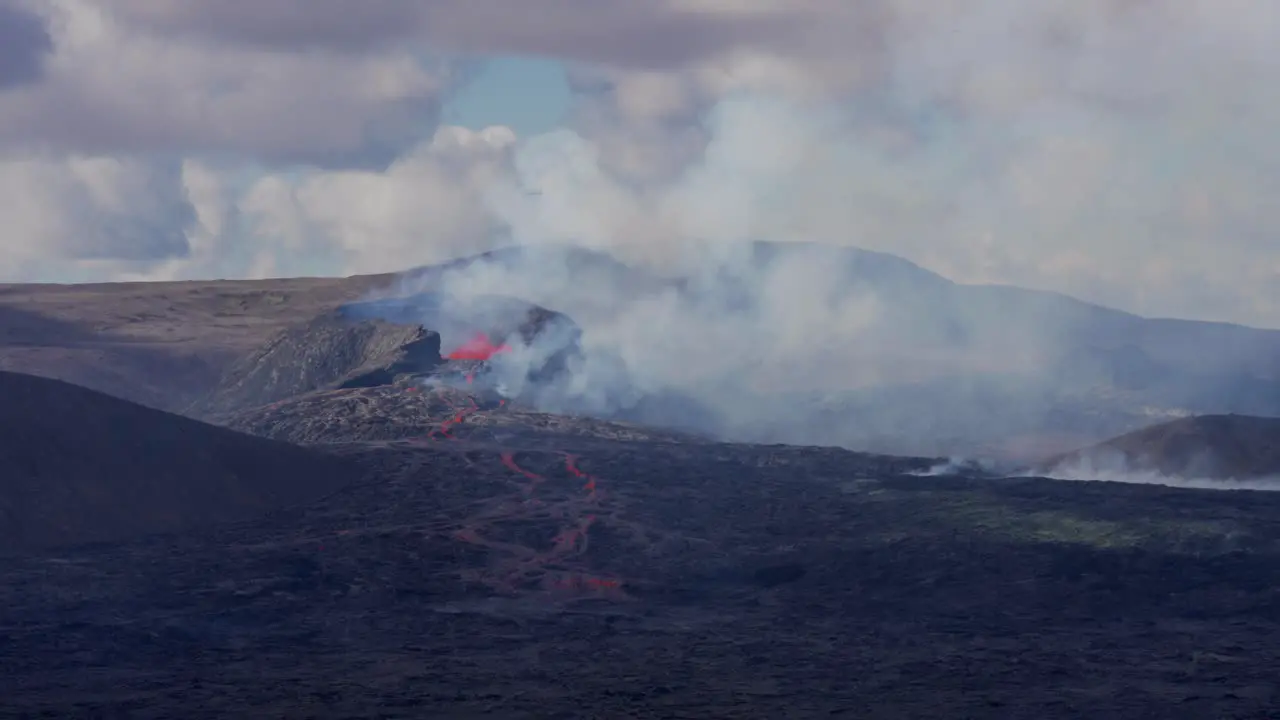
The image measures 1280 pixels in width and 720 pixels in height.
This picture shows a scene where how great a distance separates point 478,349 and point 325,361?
387 inches

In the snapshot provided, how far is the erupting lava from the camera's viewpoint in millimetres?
103500

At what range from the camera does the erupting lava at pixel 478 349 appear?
104 m

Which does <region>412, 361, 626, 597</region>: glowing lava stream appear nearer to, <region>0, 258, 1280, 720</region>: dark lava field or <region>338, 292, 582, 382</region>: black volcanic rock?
<region>0, 258, 1280, 720</region>: dark lava field

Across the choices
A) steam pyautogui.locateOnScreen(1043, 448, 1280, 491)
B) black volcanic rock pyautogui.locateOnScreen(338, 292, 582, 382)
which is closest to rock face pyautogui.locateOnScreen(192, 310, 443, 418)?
black volcanic rock pyautogui.locateOnScreen(338, 292, 582, 382)

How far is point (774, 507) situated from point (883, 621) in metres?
16.7

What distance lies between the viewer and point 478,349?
105 m

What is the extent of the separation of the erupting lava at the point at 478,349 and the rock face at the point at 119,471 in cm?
3726

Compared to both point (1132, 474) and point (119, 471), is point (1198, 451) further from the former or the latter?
point (119, 471)

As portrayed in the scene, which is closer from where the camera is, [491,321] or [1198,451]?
[1198,451]

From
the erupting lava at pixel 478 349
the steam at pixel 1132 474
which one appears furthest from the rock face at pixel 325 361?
the steam at pixel 1132 474

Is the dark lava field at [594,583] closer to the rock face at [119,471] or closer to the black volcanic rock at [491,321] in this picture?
the rock face at [119,471]

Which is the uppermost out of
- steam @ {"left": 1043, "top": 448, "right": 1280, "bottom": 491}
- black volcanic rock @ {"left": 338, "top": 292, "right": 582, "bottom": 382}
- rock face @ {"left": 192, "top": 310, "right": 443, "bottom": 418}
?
black volcanic rock @ {"left": 338, "top": 292, "right": 582, "bottom": 382}

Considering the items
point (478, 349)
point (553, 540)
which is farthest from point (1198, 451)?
point (478, 349)

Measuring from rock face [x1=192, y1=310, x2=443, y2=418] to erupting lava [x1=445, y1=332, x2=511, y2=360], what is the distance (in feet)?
10.6
